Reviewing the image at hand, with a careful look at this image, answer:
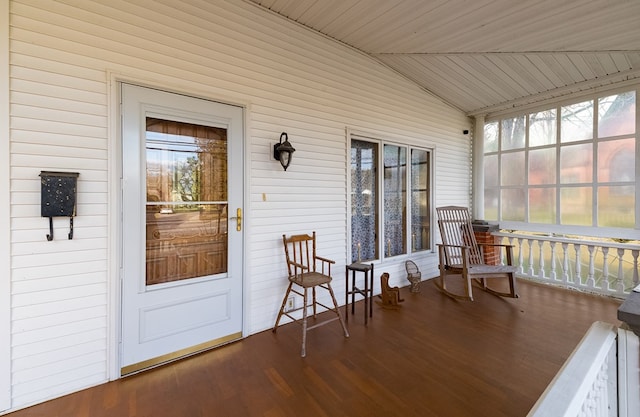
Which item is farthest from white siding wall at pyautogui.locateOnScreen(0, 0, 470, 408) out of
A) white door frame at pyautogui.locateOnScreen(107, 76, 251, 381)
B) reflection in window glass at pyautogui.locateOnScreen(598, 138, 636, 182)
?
reflection in window glass at pyautogui.locateOnScreen(598, 138, 636, 182)

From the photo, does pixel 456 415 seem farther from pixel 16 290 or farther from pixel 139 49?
pixel 139 49

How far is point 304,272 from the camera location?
3.20 meters

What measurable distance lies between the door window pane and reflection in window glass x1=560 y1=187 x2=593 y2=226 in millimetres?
4875

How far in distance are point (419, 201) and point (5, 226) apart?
15.4ft

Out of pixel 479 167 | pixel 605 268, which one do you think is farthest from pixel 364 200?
pixel 605 268

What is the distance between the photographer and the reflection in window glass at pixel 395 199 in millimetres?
4223

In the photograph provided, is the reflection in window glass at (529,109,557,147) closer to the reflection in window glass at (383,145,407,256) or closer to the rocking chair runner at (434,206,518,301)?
the rocking chair runner at (434,206,518,301)

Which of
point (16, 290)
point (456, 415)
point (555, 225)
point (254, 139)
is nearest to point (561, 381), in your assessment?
point (456, 415)

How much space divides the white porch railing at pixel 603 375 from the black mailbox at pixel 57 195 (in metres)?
2.73

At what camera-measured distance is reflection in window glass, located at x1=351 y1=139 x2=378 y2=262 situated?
151 inches

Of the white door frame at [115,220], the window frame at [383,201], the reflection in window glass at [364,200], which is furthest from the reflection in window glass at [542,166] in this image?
the white door frame at [115,220]

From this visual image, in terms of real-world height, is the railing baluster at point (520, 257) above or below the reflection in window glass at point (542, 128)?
below

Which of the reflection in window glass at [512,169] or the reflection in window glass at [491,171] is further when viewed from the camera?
the reflection in window glass at [491,171]

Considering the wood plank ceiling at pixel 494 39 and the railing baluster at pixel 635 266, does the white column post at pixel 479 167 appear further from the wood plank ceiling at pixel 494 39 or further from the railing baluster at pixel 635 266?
the railing baluster at pixel 635 266
